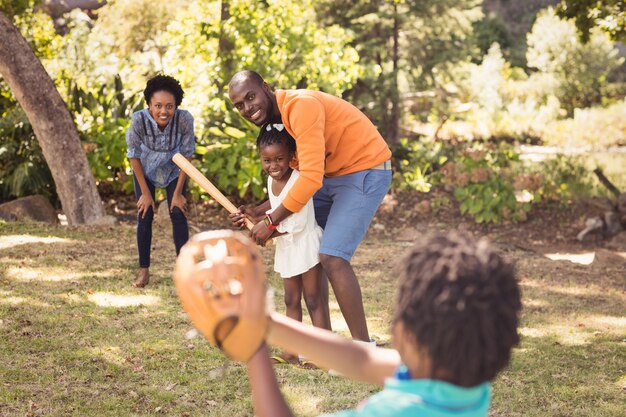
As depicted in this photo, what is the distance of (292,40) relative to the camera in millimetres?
10953

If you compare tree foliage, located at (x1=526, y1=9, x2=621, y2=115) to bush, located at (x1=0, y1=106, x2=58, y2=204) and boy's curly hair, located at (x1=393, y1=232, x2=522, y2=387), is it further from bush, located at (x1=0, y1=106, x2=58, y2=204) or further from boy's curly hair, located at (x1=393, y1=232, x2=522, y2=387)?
boy's curly hair, located at (x1=393, y1=232, x2=522, y2=387)

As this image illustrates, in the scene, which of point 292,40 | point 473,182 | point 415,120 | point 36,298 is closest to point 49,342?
point 36,298

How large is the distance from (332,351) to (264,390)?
10.6 inches

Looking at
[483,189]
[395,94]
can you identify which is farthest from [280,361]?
Result: [395,94]

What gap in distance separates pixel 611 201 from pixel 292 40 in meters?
4.69

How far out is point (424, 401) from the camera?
1.48 m

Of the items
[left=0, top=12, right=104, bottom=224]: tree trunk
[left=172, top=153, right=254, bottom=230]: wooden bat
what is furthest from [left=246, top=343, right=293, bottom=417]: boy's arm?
[left=0, top=12, right=104, bottom=224]: tree trunk

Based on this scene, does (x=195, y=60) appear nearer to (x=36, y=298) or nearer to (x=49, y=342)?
(x=36, y=298)

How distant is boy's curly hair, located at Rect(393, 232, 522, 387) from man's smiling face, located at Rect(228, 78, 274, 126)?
98.9 inches

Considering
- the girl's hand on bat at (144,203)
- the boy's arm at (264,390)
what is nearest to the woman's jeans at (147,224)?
the girl's hand on bat at (144,203)

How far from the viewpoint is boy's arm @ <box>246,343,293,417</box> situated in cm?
147

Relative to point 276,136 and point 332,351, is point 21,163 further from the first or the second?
point 332,351

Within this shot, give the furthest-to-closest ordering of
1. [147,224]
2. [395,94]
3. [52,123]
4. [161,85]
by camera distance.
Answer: [395,94] < [52,123] < [147,224] < [161,85]

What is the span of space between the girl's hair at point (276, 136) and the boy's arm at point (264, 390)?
8.45 ft
